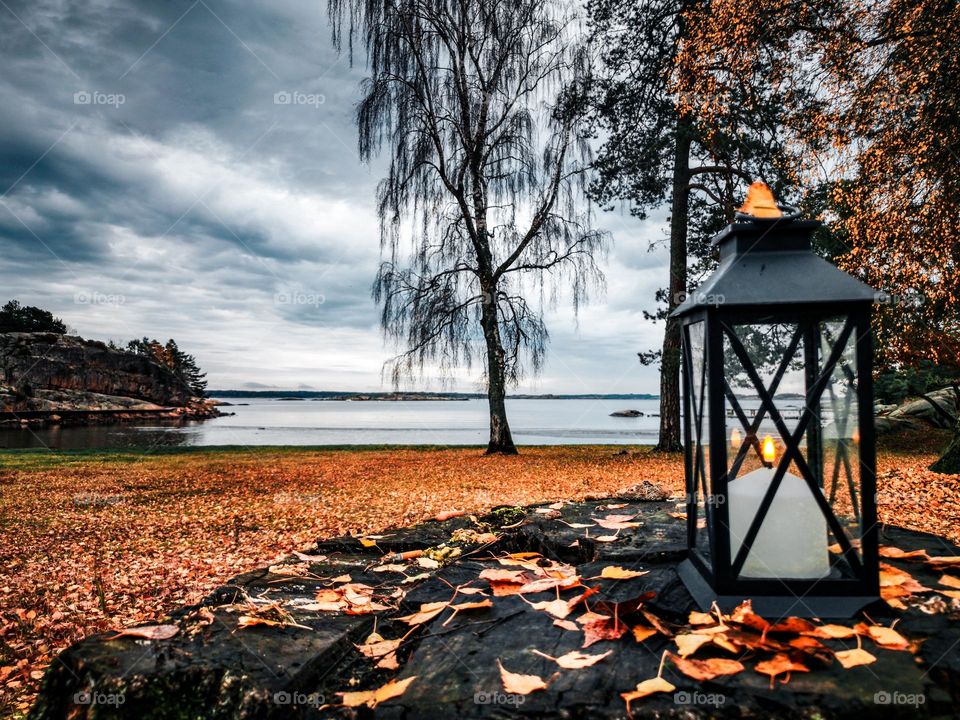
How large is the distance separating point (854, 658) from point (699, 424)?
853 millimetres

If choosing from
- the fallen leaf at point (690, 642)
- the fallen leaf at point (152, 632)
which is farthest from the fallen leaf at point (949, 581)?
the fallen leaf at point (152, 632)

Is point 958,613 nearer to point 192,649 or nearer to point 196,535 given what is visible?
point 192,649

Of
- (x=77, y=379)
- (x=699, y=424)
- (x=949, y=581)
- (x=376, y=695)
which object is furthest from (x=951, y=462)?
(x=77, y=379)

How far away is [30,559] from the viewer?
462 centimetres

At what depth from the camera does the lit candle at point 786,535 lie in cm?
177

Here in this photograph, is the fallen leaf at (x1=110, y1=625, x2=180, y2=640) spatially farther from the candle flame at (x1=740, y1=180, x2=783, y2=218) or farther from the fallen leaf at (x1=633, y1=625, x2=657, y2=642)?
the candle flame at (x1=740, y1=180, x2=783, y2=218)

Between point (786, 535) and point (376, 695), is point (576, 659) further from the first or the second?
point (786, 535)

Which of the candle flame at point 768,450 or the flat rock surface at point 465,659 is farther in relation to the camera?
the candle flame at point 768,450

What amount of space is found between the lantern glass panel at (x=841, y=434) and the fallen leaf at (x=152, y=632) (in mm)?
2085

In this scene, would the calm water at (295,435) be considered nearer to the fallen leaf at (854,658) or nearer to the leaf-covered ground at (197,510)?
the leaf-covered ground at (197,510)

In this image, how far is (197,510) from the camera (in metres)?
6.66

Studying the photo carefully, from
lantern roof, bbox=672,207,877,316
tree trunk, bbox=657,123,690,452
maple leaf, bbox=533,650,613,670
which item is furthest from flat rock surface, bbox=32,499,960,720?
tree trunk, bbox=657,123,690,452

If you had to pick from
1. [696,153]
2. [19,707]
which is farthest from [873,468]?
[696,153]

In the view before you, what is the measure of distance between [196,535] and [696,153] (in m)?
12.8
